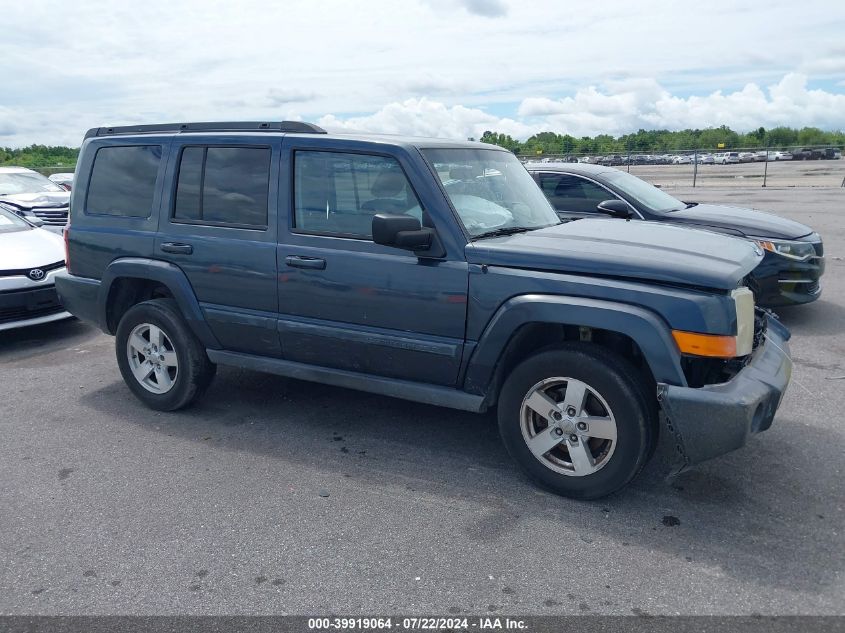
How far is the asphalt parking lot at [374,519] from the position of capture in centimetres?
309

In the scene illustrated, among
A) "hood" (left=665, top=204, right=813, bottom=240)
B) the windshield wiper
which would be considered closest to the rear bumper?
the windshield wiper

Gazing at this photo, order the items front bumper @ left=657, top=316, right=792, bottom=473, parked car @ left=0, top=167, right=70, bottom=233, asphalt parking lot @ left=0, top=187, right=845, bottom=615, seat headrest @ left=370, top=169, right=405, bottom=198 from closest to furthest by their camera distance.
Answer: asphalt parking lot @ left=0, top=187, right=845, bottom=615, front bumper @ left=657, top=316, right=792, bottom=473, seat headrest @ left=370, top=169, right=405, bottom=198, parked car @ left=0, top=167, right=70, bottom=233

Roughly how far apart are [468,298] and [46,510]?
2461mm

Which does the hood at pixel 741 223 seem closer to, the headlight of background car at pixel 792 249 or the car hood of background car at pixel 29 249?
the headlight of background car at pixel 792 249

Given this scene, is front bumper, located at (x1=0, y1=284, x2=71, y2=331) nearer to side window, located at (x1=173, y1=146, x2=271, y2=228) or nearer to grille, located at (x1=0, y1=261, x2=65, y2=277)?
grille, located at (x1=0, y1=261, x2=65, y2=277)

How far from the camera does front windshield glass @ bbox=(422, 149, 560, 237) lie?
14.1 ft

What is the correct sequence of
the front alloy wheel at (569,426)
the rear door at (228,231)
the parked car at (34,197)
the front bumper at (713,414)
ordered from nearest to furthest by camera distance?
the front bumper at (713,414) → the front alloy wheel at (569,426) → the rear door at (228,231) → the parked car at (34,197)

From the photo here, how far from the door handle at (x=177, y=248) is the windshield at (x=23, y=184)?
10.1 metres

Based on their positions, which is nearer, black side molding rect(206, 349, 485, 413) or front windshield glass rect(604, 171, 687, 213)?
black side molding rect(206, 349, 485, 413)

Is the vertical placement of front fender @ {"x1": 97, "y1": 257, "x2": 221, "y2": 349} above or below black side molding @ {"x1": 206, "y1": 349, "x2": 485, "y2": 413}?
above

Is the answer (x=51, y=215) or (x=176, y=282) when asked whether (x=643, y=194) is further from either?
(x=51, y=215)

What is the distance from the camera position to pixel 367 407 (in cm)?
530

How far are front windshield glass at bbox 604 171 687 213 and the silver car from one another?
571cm

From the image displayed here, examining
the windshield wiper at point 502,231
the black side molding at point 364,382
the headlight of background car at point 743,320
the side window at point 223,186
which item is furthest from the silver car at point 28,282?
the headlight of background car at point 743,320
